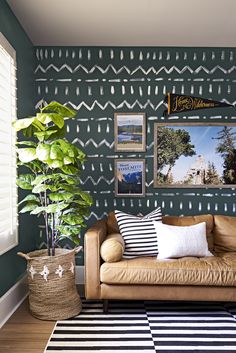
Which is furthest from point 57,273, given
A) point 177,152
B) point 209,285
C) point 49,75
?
point 49,75

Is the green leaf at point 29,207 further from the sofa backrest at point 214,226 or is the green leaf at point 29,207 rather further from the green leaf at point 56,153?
the sofa backrest at point 214,226

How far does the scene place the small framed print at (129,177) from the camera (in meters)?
4.24

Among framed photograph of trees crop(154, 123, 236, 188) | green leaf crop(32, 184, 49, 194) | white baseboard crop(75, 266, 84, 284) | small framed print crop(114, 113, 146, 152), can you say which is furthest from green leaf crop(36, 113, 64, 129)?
white baseboard crop(75, 266, 84, 284)

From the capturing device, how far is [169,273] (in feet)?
10.3

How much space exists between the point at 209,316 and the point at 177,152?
5.94 feet

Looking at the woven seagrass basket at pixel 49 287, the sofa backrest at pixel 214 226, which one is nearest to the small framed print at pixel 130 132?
the sofa backrest at pixel 214 226

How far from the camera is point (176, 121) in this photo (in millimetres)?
4250

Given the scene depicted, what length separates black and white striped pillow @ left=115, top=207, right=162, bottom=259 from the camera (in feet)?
11.6

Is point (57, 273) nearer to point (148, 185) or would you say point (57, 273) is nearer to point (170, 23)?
point (148, 185)

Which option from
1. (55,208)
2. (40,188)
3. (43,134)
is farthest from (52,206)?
(43,134)

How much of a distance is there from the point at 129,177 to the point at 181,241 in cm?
112

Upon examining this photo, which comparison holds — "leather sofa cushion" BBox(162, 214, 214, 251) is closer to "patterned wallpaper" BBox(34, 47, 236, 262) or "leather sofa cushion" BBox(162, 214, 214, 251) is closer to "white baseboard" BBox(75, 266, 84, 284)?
"patterned wallpaper" BBox(34, 47, 236, 262)

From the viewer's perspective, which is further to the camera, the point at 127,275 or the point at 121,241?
the point at 121,241

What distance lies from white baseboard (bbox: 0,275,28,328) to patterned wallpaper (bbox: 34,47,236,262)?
3.38 ft
